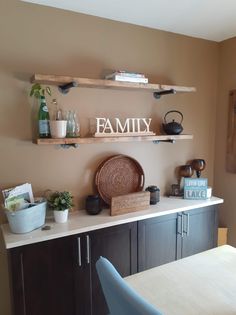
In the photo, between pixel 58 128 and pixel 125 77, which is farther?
pixel 125 77

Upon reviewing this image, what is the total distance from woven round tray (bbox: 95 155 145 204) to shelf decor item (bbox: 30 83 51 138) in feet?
1.89

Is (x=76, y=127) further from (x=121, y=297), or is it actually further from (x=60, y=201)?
(x=121, y=297)

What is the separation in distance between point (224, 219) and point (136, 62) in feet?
6.10

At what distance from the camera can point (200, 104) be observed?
8.96ft

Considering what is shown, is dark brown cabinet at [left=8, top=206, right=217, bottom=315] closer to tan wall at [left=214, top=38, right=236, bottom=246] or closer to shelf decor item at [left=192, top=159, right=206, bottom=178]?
shelf decor item at [left=192, top=159, right=206, bottom=178]

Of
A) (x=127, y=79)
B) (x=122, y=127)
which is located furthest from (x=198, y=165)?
(x=127, y=79)

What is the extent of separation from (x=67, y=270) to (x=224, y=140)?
78.8 inches

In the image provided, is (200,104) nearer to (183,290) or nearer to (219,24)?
(219,24)

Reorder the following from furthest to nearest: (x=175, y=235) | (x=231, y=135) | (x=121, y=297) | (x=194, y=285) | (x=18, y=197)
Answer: (x=231, y=135), (x=175, y=235), (x=18, y=197), (x=194, y=285), (x=121, y=297)

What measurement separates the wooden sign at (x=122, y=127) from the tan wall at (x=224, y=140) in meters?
0.90

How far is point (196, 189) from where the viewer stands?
2.45 meters

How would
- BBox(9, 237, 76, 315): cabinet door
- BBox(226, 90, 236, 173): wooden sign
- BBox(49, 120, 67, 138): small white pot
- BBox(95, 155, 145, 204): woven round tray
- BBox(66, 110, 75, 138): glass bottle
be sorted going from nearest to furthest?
BBox(9, 237, 76, 315): cabinet door, BBox(49, 120, 67, 138): small white pot, BBox(66, 110, 75, 138): glass bottle, BBox(95, 155, 145, 204): woven round tray, BBox(226, 90, 236, 173): wooden sign

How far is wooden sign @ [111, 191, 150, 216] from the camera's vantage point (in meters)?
2.05

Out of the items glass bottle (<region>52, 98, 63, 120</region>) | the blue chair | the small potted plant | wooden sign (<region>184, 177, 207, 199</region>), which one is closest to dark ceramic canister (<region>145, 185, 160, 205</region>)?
wooden sign (<region>184, 177, 207, 199</region>)
